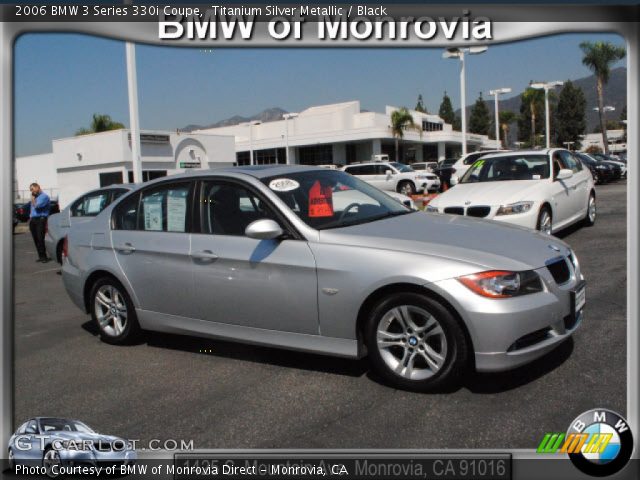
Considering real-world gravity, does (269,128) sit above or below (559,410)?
above

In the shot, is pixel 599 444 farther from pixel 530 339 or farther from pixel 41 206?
pixel 41 206

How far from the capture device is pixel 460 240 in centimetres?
418

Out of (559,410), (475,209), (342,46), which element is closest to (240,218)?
(342,46)

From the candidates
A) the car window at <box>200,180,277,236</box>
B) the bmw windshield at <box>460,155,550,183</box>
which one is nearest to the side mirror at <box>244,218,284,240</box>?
the car window at <box>200,180,277,236</box>

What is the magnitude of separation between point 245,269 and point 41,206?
1000 cm

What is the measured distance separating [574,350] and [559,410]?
3.67 feet

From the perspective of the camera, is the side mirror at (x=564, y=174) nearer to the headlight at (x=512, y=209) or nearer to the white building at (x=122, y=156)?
the headlight at (x=512, y=209)

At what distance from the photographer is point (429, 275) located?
3840 mm

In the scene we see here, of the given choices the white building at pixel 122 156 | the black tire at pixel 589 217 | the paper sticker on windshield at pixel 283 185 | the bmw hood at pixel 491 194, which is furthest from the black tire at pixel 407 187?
the paper sticker on windshield at pixel 283 185

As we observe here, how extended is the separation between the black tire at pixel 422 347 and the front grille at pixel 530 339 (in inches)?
11.6

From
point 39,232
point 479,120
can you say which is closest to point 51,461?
point 39,232

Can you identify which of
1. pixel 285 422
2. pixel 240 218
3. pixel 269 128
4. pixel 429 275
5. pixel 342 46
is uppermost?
pixel 269 128

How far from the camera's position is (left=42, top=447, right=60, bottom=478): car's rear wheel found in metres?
3.00

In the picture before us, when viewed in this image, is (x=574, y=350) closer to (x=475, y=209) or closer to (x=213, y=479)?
(x=213, y=479)
